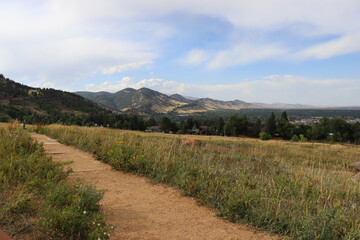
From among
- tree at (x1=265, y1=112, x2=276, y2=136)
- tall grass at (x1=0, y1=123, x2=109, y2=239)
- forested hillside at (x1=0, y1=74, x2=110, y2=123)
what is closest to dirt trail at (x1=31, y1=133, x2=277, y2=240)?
tall grass at (x1=0, y1=123, x2=109, y2=239)

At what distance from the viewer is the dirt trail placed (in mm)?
3482

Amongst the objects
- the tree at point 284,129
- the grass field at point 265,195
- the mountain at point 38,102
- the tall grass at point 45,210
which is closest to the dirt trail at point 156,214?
the grass field at point 265,195

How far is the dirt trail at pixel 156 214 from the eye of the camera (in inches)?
137

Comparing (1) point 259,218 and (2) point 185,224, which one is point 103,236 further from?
(1) point 259,218

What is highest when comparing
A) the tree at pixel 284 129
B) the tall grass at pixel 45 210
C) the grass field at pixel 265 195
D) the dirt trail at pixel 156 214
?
the tall grass at pixel 45 210

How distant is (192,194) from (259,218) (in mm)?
1720

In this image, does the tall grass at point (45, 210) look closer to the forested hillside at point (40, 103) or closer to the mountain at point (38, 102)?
the forested hillside at point (40, 103)

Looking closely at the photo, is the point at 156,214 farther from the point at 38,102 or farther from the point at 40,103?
the point at 38,102

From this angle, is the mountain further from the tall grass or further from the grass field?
the tall grass

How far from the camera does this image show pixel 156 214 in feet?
13.6

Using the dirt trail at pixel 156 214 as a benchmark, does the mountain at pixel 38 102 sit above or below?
above

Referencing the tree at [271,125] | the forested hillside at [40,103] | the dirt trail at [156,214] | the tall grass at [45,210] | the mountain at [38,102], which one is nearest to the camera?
the tall grass at [45,210]

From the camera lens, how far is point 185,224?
12.6 ft

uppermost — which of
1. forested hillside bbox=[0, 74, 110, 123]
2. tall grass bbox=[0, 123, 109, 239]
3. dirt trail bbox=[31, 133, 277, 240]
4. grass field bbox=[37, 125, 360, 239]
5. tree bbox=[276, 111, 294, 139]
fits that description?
forested hillside bbox=[0, 74, 110, 123]
